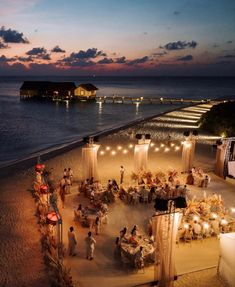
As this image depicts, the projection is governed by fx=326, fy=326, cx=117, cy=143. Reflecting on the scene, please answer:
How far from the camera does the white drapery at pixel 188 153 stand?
15.1 metres

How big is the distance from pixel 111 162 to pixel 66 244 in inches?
353

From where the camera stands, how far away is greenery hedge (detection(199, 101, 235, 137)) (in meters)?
25.9

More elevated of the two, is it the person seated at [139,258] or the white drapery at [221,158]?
the white drapery at [221,158]

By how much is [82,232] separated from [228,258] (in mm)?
4492

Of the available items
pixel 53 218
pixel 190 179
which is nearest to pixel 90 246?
pixel 53 218

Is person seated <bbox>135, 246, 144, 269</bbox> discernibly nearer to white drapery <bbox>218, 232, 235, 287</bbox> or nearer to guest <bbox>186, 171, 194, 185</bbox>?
white drapery <bbox>218, 232, 235, 287</bbox>

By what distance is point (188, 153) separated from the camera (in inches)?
608

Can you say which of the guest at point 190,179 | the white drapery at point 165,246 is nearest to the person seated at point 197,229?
the white drapery at point 165,246

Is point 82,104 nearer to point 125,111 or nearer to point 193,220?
point 125,111

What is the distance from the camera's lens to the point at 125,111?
55219 mm

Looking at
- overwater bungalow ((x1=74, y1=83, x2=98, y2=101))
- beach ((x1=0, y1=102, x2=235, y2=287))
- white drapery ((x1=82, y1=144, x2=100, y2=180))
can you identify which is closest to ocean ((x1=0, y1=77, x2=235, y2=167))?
overwater bungalow ((x1=74, y1=83, x2=98, y2=101))

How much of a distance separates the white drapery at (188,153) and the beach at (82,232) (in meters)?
1.25

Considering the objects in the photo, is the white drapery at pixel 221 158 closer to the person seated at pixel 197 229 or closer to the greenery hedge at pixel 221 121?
the person seated at pixel 197 229

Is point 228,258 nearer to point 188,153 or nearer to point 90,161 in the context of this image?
point 90,161
